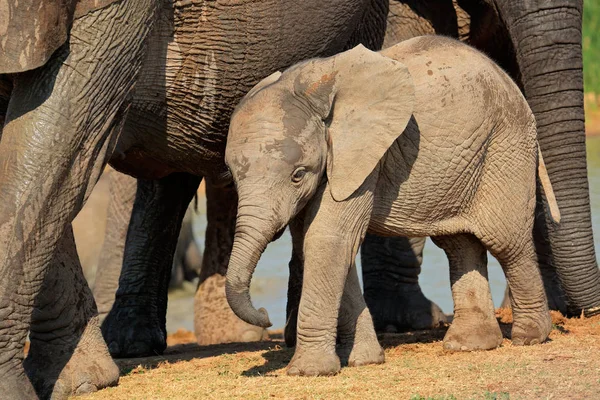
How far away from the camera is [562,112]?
19.6ft

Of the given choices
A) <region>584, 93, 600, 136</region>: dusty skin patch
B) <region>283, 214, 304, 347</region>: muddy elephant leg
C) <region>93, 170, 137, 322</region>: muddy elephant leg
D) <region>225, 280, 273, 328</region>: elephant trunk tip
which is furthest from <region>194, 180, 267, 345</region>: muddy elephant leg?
<region>584, 93, 600, 136</region>: dusty skin patch

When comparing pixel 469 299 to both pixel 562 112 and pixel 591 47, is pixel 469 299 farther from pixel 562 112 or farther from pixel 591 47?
pixel 591 47

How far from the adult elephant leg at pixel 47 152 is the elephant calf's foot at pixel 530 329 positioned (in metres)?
1.84

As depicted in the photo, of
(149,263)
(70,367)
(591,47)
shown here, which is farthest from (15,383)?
(591,47)

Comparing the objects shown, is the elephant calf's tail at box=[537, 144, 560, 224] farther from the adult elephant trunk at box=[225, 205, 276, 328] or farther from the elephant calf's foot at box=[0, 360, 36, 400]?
the elephant calf's foot at box=[0, 360, 36, 400]

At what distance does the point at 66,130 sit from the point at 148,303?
227cm

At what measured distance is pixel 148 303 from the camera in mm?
6668

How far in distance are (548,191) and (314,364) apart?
4.47 feet

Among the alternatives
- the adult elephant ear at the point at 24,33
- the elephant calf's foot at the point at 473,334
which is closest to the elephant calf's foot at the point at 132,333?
the elephant calf's foot at the point at 473,334

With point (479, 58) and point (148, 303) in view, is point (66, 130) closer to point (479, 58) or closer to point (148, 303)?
point (479, 58)

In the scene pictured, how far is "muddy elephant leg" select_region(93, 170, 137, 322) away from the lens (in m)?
7.75

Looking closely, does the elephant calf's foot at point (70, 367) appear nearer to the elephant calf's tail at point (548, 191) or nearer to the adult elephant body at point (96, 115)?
the adult elephant body at point (96, 115)

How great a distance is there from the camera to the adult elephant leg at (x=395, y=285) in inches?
268

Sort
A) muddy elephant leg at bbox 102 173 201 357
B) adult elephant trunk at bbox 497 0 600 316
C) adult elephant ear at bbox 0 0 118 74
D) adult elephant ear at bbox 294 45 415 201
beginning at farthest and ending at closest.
A: muddy elephant leg at bbox 102 173 201 357
adult elephant trunk at bbox 497 0 600 316
adult elephant ear at bbox 294 45 415 201
adult elephant ear at bbox 0 0 118 74
